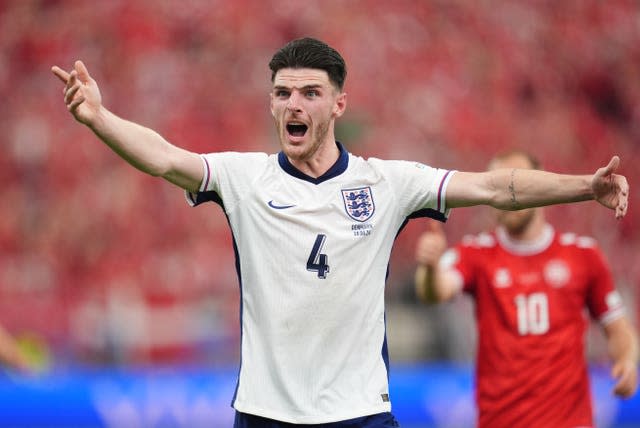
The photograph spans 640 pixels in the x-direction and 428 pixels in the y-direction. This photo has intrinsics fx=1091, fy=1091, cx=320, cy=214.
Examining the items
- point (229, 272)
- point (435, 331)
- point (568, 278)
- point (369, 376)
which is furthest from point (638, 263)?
point (369, 376)

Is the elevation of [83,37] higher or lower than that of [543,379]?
higher

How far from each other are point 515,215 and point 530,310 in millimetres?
507

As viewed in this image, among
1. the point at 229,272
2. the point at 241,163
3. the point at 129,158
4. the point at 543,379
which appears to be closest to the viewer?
the point at 129,158

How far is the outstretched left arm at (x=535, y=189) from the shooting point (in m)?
3.80

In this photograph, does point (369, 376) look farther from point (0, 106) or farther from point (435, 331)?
point (0, 106)

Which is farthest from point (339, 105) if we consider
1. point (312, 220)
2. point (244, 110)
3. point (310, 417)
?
point (244, 110)

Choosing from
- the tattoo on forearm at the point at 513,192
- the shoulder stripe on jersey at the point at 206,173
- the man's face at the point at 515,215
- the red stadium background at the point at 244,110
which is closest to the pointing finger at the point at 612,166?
the tattoo on forearm at the point at 513,192

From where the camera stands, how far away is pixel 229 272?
38.4ft

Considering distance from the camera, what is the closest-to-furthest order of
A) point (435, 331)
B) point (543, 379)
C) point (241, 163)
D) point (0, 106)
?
point (241, 163) < point (543, 379) < point (435, 331) < point (0, 106)

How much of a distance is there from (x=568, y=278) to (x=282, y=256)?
228 cm

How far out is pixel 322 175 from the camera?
4121 mm

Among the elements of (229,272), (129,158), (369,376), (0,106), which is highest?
(0,106)

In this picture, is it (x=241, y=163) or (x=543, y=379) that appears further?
(x=543, y=379)

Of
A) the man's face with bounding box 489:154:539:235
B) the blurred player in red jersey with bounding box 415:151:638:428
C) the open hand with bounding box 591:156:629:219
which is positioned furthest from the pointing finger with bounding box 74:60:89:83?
the man's face with bounding box 489:154:539:235
